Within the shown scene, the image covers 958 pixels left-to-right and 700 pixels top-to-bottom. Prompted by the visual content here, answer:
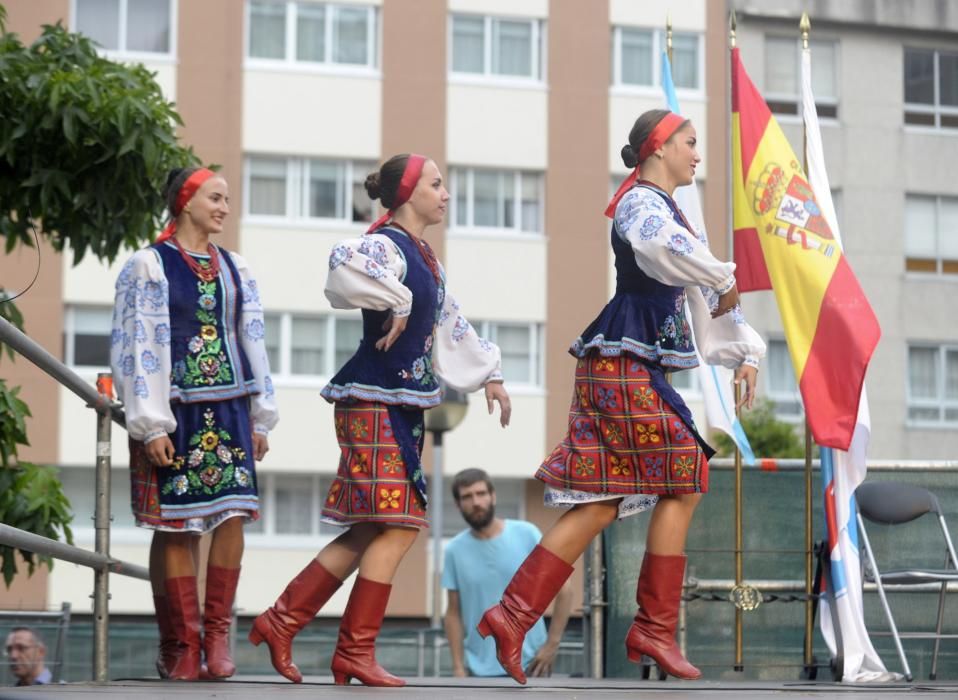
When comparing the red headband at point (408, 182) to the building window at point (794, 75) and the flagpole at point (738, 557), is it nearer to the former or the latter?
the flagpole at point (738, 557)

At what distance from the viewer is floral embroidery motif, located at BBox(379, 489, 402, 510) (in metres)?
6.36

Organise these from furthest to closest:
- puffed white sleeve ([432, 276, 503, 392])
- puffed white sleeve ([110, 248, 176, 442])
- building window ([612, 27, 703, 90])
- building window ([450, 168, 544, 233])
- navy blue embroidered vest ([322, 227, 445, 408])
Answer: building window ([612, 27, 703, 90]) < building window ([450, 168, 544, 233]) < puffed white sleeve ([432, 276, 503, 392]) < puffed white sleeve ([110, 248, 176, 442]) < navy blue embroidered vest ([322, 227, 445, 408])

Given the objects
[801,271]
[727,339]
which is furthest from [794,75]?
[727,339]

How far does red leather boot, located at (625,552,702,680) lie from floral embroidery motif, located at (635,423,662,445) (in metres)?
0.39

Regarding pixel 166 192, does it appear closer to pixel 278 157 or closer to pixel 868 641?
pixel 868 641

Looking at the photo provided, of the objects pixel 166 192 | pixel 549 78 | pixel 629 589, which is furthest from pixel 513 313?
pixel 166 192

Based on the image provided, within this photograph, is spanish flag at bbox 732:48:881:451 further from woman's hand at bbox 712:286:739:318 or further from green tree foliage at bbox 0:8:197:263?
green tree foliage at bbox 0:8:197:263

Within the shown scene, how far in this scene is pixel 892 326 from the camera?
35.2 meters

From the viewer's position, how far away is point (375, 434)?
6.37 metres

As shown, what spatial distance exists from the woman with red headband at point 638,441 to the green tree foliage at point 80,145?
293cm

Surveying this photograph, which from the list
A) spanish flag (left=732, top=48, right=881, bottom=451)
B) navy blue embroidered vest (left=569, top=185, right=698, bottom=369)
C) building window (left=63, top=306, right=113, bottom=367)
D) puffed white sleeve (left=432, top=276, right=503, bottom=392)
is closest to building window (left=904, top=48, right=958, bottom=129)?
building window (left=63, top=306, right=113, bottom=367)

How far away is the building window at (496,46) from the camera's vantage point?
33.3 m

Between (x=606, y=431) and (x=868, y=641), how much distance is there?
7.97ft

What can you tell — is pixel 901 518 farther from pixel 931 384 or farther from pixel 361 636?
pixel 931 384
